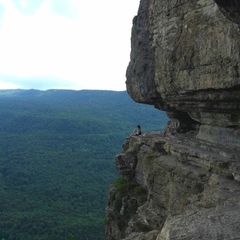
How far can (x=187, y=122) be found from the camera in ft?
64.6

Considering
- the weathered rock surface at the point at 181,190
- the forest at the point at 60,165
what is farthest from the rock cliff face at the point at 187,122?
the forest at the point at 60,165

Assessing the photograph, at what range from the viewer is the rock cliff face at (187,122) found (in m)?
9.91

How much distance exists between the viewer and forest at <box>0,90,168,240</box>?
174 ft

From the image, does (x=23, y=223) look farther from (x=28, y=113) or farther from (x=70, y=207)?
(x=28, y=113)

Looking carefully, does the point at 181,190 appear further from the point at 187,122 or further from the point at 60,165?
the point at 60,165

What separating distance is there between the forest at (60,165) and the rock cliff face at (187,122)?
3141 cm

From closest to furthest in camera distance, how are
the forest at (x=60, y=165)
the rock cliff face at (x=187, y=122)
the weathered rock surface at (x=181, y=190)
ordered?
the weathered rock surface at (x=181, y=190) < the rock cliff face at (x=187, y=122) < the forest at (x=60, y=165)

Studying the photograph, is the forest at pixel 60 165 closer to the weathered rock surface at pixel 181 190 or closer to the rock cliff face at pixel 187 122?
the weathered rock surface at pixel 181 190

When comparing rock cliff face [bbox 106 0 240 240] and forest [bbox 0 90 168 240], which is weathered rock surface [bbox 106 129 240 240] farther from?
forest [bbox 0 90 168 240]

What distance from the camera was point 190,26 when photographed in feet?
46.6

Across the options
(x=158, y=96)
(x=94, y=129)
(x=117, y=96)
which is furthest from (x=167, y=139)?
(x=117, y=96)

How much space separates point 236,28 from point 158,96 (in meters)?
7.21

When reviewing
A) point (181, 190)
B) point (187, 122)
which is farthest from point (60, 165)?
point (181, 190)

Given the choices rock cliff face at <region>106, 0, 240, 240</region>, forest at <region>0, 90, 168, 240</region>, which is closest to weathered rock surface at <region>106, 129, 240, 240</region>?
rock cliff face at <region>106, 0, 240, 240</region>
